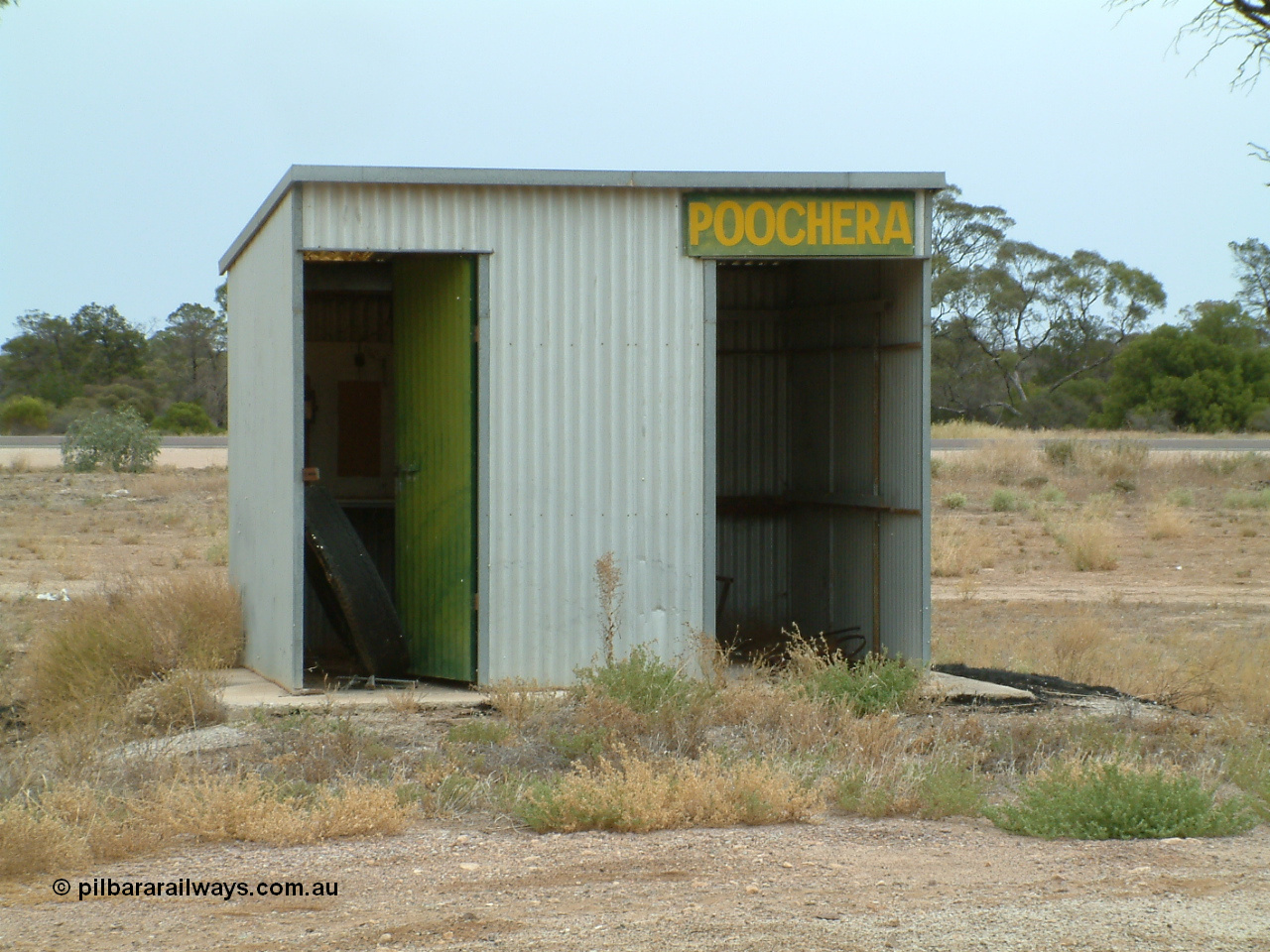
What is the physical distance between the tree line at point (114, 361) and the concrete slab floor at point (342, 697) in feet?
195

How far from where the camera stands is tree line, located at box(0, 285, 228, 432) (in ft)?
221

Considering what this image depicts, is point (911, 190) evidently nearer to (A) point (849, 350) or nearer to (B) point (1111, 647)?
(A) point (849, 350)

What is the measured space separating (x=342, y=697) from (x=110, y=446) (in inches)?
1244

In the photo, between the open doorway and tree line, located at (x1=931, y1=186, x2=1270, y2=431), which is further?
tree line, located at (x1=931, y1=186, x2=1270, y2=431)

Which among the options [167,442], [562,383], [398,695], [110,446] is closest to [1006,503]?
[562,383]

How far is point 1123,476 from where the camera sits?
102ft

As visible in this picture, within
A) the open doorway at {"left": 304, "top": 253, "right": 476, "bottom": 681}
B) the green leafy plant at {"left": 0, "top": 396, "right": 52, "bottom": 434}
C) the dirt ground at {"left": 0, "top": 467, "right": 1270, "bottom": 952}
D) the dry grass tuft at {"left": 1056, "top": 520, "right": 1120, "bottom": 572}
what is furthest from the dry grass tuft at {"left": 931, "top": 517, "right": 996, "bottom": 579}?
the green leafy plant at {"left": 0, "top": 396, "right": 52, "bottom": 434}

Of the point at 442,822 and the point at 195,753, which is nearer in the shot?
the point at 442,822

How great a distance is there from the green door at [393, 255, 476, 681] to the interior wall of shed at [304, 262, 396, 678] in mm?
1609

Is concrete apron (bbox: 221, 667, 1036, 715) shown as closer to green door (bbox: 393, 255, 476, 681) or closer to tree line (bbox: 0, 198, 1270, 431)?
green door (bbox: 393, 255, 476, 681)

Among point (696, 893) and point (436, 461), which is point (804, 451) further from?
point (696, 893)

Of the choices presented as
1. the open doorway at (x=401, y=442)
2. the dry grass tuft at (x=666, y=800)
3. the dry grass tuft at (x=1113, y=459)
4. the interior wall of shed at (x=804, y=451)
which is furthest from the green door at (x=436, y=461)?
the dry grass tuft at (x=1113, y=459)

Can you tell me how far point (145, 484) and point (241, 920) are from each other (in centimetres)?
2953

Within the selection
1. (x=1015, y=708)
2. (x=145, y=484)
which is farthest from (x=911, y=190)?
(x=145, y=484)
